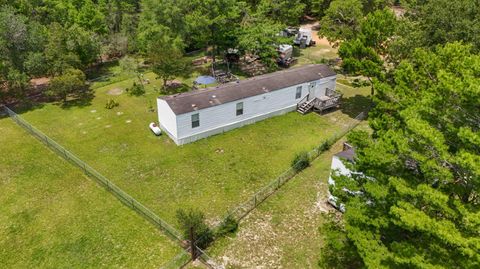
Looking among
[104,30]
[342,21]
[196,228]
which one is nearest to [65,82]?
[104,30]

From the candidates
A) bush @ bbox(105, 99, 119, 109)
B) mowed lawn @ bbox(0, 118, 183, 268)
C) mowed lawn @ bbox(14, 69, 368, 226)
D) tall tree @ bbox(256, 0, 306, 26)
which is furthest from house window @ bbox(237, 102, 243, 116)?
tall tree @ bbox(256, 0, 306, 26)

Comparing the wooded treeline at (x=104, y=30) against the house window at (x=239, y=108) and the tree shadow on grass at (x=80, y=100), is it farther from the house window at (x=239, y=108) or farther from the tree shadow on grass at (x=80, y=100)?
the house window at (x=239, y=108)

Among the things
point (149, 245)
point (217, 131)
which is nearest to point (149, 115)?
point (217, 131)

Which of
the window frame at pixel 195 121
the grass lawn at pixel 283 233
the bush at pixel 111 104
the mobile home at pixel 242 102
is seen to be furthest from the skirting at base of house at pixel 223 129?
the grass lawn at pixel 283 233

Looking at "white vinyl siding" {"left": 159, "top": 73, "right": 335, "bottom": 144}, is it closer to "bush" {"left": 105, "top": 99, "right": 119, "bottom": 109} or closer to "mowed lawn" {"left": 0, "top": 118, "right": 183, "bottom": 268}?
"mowed lawn" {"left": 0, "top": 118, "right": 183, "bottom": 268}

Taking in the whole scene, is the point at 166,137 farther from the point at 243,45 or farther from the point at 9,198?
the point at 243,45

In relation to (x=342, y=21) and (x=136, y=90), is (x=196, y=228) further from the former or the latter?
(x=342, y=21)
